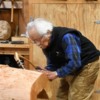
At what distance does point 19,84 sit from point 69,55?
2.08ft

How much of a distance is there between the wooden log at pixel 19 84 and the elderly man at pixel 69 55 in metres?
0.37

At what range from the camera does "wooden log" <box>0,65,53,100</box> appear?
186 centimetres

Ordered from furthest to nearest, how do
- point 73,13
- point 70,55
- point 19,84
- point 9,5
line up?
point 9,5
point 73,13
point 70,55
point 19,84

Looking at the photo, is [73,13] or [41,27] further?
[73,13]

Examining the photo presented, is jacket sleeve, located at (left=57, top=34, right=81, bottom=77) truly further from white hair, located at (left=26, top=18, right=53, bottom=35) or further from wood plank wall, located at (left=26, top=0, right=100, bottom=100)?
wood plank wall, located at (left=26, top=0, right=100, bottom=100)

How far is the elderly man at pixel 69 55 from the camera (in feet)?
7.93

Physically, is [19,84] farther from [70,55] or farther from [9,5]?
[9,5]

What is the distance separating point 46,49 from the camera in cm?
258

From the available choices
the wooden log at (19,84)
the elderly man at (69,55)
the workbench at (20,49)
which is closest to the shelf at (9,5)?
the workbench at (20,49)

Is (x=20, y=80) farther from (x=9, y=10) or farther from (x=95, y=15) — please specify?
(x=9, y=10)

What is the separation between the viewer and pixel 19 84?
191 centimetres

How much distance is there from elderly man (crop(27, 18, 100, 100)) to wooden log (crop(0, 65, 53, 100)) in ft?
1.22

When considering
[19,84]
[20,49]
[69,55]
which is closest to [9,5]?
[20,49]

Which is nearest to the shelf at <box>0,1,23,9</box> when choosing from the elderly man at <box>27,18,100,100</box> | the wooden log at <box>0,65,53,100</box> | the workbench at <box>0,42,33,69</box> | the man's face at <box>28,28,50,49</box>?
the workbench at <box>0,42,33,69</box>
